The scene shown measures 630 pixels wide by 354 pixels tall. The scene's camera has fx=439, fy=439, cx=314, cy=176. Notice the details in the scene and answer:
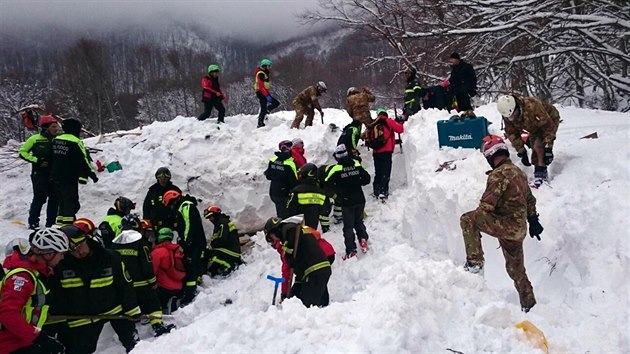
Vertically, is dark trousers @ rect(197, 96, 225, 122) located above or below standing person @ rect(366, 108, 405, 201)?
above

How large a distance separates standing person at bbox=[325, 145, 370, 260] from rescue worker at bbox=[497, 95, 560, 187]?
2.27 meters

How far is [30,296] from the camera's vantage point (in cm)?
381

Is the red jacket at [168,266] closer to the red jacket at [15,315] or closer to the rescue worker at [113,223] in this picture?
the rescue worker at [113,223]

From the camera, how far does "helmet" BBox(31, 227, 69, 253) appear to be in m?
3.96

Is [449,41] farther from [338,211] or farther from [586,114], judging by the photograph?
[338,211]

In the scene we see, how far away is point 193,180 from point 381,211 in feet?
13.1

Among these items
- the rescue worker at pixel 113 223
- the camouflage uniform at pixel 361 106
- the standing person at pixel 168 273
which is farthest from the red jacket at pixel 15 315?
the camouflage uniform at pixel 361 106

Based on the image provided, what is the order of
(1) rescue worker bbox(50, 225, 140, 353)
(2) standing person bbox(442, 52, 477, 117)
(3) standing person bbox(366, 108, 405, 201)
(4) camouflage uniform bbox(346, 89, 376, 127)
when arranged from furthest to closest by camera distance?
1. (4) camouflage uniform bbox(346, 89, 376, 127)
2. (3) standing person bbox(366, 108, 405, 201)
3. (2) standing person bbox(442, 52, 477, 117)
4. (1) rescue worker bbox(50, 225, 140, 353)

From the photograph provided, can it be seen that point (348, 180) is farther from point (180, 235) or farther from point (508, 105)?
point (180, 235)

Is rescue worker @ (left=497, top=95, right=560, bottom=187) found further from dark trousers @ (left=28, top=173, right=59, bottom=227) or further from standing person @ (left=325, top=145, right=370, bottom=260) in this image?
dark trousers @ (left=28, top=173, right=59, bottom=227)

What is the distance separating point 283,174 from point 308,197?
928mm

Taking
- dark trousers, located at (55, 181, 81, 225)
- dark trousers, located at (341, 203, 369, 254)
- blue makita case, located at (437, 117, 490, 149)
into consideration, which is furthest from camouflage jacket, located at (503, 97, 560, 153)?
dark trousers, located at (55, 181, 81, 225)

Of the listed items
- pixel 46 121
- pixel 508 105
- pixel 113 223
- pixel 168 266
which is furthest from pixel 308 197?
pixel 46 121

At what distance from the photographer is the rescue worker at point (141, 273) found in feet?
17.6
